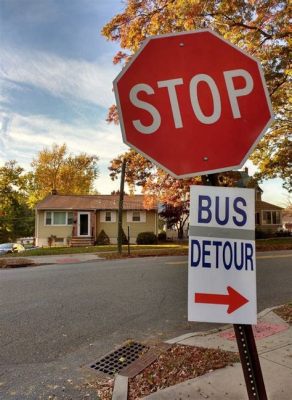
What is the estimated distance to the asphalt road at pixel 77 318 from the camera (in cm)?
436

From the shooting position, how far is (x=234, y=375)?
12.8ft

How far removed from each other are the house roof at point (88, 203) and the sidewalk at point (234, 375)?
Result: 88.9ft

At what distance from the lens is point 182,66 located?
2447 millimetres

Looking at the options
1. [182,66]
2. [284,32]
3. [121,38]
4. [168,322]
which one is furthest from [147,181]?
[182,66]

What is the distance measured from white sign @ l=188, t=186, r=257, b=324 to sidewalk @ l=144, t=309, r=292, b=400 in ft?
5.25

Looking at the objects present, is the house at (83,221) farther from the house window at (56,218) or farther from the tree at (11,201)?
the tree at (11,201)

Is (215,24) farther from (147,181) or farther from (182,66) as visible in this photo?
(147,181)

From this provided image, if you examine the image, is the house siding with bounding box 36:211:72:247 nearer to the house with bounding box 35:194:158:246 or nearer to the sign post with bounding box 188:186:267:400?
the house with bounding box 35:194:158:246

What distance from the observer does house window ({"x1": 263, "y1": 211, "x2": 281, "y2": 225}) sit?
141ft

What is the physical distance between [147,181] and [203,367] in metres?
18.5

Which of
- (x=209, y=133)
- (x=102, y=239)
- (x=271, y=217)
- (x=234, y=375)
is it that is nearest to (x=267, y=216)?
(x=271, y=217)

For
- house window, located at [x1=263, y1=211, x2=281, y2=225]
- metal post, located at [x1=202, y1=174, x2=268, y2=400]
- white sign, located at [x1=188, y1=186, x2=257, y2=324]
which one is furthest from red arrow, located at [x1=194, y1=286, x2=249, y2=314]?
house window, located at [x1=263, y1=211, x2=281, y2=225]

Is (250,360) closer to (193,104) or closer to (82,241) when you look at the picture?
(193,104)

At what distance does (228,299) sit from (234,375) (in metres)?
2.03
